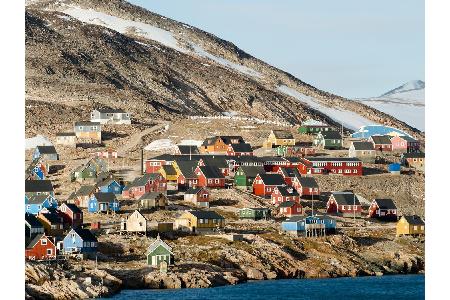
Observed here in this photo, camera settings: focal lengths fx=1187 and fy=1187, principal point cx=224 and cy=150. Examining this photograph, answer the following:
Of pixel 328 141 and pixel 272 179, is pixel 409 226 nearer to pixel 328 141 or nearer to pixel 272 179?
pixel 272 179

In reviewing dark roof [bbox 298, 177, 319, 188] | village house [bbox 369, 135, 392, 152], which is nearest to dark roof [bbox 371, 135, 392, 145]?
village house [bbox 369, 135, 392, 152]

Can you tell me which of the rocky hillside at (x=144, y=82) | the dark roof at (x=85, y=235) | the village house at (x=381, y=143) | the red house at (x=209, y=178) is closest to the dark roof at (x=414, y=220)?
the red house at (x=209, y=178)

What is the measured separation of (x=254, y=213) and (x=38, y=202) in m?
18.5

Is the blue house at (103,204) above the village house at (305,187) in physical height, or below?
below

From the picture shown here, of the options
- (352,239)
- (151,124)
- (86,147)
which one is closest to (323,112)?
(151,124)

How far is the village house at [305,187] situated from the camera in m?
114

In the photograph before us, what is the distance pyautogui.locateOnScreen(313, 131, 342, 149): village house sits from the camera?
139 m

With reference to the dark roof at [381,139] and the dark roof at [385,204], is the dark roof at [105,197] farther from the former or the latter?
the dark roof at [381,139]

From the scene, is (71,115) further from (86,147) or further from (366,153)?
(366,153)

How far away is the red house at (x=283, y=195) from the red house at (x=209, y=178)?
20.8ft

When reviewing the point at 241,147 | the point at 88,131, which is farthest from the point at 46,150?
the point at 241,147

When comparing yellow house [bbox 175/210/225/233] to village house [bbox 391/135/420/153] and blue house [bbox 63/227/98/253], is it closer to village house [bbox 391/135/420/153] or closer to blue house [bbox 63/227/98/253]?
blue house [bbox 63/227/98/253]

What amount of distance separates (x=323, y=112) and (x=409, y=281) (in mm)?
102743

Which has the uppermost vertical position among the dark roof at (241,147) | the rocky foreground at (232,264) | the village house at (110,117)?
the village house at (110,117)
